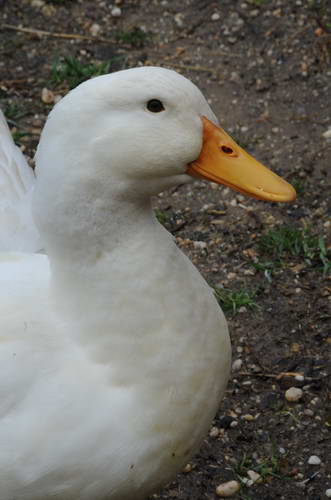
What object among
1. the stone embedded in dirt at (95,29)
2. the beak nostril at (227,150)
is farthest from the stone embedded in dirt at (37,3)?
the beak nostril at (227,150)

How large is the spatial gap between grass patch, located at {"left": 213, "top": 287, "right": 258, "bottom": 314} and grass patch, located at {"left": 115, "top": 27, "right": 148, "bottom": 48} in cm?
184

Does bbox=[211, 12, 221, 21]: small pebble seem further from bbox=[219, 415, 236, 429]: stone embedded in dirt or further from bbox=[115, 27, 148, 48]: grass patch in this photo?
bbox=[219, 415, 236, 429]: stone embedded in dirt

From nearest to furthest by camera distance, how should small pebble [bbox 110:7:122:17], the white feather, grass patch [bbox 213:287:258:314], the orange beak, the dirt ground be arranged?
the orange beak, the white feather, the dirt ground, grass patch [bbox 213:287:258:314], small pebble [bbox 110:7:122:17]

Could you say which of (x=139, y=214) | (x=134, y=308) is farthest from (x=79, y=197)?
(x=134, y=308)

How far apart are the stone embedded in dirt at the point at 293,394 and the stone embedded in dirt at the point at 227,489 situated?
42 cm

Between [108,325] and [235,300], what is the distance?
60.1 inches

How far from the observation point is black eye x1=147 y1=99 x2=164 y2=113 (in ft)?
6.86

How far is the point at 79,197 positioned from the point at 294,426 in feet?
5.36

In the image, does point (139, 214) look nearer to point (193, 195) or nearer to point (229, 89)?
point (193, 195)

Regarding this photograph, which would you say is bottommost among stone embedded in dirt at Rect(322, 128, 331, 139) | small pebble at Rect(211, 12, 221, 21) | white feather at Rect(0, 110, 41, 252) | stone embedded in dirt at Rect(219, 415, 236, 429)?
stone embedded in dirt at Rect(219, 415, 236, 429)

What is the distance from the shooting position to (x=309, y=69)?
4.81 metres

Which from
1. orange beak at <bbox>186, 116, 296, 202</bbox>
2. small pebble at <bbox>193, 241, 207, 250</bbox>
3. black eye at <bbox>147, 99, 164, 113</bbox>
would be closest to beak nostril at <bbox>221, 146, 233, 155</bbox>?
orange beak at <bbox>186, 116, 296, 202</bbox>

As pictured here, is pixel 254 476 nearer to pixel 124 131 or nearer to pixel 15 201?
pixel 15 201

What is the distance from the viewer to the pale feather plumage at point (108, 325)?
2107 millimetres
